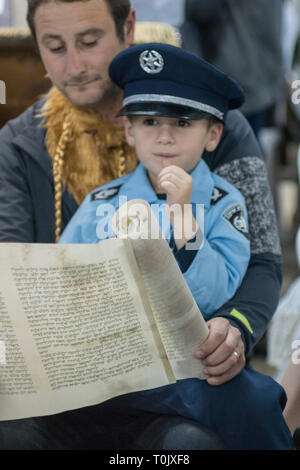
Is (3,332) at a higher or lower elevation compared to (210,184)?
lower

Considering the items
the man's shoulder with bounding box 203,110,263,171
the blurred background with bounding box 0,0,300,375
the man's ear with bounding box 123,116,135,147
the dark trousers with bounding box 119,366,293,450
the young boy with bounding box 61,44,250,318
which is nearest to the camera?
the dark trousers with bounding box 119,366,293,450

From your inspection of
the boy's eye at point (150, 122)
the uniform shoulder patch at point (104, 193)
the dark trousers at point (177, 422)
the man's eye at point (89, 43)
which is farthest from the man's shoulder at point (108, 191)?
the dark trousers at point (177, 422)

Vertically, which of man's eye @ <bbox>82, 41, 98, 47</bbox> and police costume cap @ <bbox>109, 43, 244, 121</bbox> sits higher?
man's eye @ <bbox>82, 41, 98, 47</bbox>

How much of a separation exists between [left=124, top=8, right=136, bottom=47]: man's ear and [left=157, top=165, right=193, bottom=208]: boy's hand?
35cm

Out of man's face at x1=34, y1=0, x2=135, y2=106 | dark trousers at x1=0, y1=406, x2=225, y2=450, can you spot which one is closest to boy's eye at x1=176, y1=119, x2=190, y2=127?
man's face at x1=34, y1=0, x2=135, y2=106

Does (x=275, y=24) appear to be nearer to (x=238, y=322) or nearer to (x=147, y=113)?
(x=147, y=113)

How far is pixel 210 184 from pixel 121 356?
396 mm

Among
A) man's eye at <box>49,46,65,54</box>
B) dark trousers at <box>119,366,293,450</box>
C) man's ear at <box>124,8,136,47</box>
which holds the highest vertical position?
man's ear at <box>124,8,136,47</box>

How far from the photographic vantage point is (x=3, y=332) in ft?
3.70

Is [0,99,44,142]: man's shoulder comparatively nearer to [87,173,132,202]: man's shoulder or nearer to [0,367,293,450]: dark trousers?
[87,173,132,202]: man's shoulder

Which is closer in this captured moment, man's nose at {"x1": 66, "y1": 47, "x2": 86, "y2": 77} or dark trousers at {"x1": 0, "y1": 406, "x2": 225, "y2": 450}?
dark trousers at {"x1": 0, "y1": 406, "x2": 225, "y2": 450}

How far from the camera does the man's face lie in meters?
1.39
